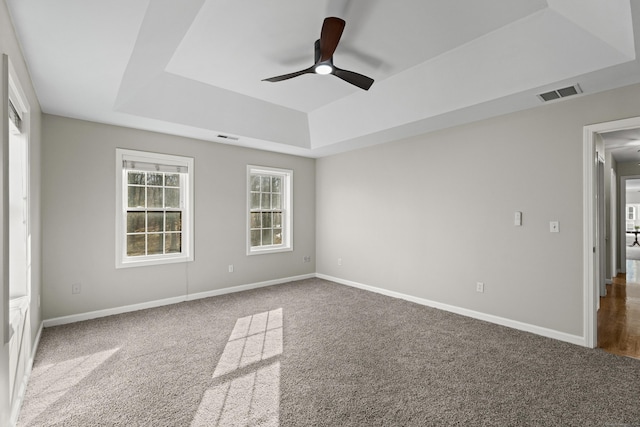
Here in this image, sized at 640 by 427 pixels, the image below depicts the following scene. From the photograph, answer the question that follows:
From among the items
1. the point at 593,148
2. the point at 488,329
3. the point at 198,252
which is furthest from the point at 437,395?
the point at 198,252

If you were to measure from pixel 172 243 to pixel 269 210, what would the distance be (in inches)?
69.4

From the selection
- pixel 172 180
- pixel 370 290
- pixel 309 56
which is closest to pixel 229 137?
pixel 172 180

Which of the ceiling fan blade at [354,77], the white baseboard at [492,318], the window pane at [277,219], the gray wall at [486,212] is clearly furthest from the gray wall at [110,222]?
the ceiling fan blade at [354,77]

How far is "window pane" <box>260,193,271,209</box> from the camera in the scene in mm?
5820

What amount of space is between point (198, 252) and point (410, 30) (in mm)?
3962

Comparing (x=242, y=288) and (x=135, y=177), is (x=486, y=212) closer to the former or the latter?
(x=242, y=288)

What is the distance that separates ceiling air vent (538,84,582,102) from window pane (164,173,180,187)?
15.0 feet

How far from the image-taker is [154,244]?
4.54m

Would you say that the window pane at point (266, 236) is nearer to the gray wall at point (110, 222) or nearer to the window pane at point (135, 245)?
the gray wall at point (110, 222)

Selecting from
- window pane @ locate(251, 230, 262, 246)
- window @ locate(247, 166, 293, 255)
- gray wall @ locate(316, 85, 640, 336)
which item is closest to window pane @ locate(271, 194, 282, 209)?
window @ locate(247, 166, 293, 255)

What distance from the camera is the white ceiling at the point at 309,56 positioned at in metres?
2.20

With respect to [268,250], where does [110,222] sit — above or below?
above

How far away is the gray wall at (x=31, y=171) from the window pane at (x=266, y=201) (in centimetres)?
308

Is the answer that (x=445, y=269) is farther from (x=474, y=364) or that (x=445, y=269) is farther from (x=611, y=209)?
(x=611, y=209)
